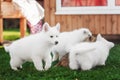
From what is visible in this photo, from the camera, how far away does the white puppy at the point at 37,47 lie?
6.86 m

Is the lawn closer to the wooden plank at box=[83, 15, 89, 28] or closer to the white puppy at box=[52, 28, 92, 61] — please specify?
the white puppy at box=[52, 28, 92, 61]

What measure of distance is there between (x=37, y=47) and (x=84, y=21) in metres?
5.21

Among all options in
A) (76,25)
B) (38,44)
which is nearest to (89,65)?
(38,44)

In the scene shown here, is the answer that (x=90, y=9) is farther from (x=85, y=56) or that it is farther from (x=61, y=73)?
(x=61, y=73)

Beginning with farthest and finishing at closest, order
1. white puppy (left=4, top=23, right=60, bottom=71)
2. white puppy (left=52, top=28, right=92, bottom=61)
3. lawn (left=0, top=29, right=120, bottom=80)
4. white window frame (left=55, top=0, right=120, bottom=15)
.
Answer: white window frame (left=55, top=0, right=120, bottom=15), white puppy (left=52, top=28, right=92, bottom=61), white puppy (left=4, top=23, right=60, bottom=71), lawn (left=0, top=29, right=120, bottom=80)

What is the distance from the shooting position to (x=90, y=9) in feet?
39.4

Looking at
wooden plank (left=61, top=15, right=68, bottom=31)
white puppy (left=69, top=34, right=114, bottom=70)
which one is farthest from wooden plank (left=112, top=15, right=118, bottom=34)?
white puppy (left=69, top=34, right=114, bottom=70)

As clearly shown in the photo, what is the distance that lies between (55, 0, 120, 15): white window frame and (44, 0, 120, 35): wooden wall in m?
0.11

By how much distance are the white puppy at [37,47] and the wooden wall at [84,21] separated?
16.3 feet

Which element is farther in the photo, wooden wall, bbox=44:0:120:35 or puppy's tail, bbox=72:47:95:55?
wooden wall, bbox=44:0:120:35

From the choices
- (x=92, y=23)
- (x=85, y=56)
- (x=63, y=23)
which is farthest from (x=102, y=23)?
(x=85, y=56)

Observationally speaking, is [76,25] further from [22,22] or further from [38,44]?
[38,44]

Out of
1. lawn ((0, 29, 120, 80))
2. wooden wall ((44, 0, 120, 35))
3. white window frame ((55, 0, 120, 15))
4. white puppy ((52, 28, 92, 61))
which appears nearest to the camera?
lawn ((0, 29, 120, 80))

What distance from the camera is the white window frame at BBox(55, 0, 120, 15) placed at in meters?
11.9
